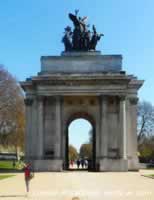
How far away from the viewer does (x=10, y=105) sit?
61.3 m

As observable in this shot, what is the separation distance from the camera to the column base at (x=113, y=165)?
4775cm

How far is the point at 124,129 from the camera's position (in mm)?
49750

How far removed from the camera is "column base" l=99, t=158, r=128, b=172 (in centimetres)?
4775

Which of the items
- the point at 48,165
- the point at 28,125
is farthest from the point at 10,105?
the point at 48,165

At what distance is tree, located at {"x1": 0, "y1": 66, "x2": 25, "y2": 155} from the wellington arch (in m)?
9.08

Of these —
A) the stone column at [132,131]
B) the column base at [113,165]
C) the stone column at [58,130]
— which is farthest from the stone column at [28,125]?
the stone column at [132,131]

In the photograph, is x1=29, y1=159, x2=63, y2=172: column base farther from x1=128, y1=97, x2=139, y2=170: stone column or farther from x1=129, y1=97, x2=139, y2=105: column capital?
x1=129, y1=97, x2=139, y2=105: column capital

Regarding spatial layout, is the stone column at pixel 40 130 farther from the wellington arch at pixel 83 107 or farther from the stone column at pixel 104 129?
the stone column at pixel 104 129

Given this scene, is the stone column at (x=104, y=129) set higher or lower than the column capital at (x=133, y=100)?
lower

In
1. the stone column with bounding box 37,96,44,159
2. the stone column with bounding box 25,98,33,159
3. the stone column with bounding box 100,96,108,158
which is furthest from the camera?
the stone column with bounding box 25,98,33,159

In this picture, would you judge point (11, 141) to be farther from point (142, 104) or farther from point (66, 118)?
point (142, 104)

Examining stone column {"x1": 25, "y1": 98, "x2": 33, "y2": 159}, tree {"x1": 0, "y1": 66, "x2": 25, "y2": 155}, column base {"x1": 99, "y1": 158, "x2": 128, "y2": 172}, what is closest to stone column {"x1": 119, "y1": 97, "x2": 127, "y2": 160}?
column base {"x1": 99, "y1": 158, "x2": 128, "y2": 172}

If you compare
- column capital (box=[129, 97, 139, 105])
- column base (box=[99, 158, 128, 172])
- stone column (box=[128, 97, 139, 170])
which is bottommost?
column base (box=[99, 158, 128, 172])

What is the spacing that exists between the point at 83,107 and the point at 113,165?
708 cm
